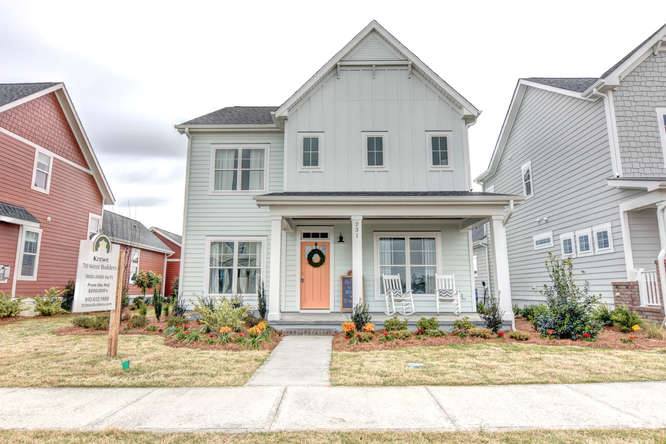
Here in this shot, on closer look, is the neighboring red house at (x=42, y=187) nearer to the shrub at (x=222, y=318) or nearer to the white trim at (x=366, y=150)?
the shrub at (x=222, y=318)

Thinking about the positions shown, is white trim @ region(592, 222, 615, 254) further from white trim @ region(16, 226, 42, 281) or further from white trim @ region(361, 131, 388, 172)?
white trim @ region(16, 226, 42, 281)

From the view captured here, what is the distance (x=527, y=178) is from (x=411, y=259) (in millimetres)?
6867

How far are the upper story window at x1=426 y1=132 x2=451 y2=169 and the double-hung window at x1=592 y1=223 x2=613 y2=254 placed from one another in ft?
14.6

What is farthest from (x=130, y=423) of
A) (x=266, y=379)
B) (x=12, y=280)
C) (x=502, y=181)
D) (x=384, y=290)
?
(x=502, y=181)

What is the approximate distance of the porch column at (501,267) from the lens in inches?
331

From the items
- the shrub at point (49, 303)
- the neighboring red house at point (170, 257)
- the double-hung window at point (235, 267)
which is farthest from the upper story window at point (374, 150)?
the neighboring red house at point (170, 257)

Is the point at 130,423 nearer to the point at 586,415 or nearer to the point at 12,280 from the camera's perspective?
the point at 586,415

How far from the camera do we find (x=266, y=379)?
15.7ft

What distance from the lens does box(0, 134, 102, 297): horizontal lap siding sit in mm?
12398

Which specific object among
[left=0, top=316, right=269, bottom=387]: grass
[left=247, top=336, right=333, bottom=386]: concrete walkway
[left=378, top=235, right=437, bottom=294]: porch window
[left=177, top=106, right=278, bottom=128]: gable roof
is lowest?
[left=247, top=336, right=333, bottom=386]: concrete walkway

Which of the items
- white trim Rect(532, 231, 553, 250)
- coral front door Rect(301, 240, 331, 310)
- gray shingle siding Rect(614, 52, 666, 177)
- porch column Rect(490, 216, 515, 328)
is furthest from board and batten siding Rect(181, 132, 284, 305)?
gray shingle siding Rect(614, 52, 666, 177)

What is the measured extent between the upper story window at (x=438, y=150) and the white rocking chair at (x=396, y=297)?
339cm

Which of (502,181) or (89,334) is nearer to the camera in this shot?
(89,334)

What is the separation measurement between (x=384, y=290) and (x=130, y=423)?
777cm
